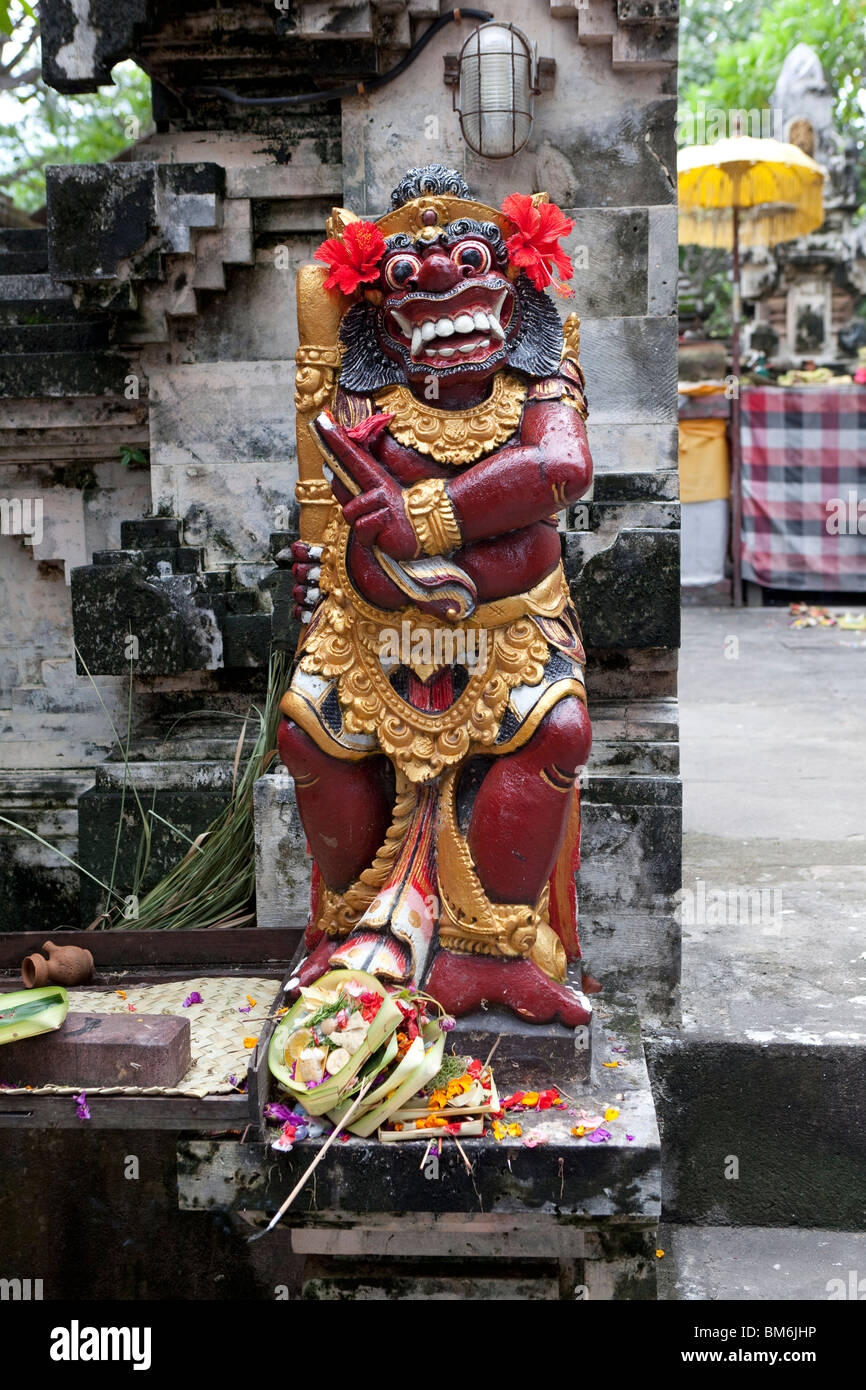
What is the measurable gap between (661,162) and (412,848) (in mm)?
2021

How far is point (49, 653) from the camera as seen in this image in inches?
173

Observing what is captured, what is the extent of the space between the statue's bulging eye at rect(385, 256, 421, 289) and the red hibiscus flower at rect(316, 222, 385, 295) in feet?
0.16

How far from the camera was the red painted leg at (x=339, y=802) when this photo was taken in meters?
2.83

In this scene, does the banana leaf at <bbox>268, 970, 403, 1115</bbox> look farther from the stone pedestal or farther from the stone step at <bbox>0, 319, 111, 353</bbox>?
the stone step at <bbox>0, 319, 111, 353</bbox>

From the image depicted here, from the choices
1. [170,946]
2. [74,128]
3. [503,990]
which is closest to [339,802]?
[503,990]

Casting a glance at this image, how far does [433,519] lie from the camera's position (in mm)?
2635

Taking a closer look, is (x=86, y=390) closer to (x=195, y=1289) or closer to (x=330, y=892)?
(x=330, y=892)

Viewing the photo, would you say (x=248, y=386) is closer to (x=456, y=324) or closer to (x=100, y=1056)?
(x=456, y=324)

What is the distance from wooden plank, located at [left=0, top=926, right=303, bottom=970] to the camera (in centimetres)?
341

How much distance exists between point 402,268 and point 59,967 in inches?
73.5

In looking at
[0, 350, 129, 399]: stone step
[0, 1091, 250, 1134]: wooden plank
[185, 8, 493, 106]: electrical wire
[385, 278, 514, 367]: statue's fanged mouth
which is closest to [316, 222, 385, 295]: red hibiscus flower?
[385, 278, 514, 367]: statue's fanged mouth

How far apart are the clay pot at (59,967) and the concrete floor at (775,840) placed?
1.57 metres

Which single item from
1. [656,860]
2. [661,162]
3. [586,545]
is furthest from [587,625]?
[661,162]

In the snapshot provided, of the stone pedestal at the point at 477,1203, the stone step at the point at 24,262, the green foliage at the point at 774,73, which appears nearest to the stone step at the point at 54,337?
the stone step at the point at 24,262
